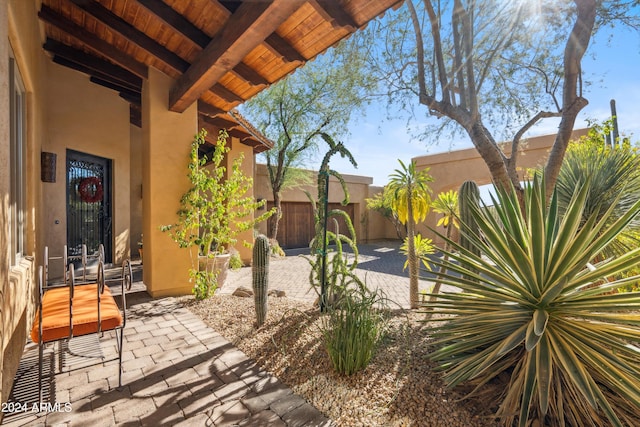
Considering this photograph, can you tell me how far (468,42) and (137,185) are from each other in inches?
337

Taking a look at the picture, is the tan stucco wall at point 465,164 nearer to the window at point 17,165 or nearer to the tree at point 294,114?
the tree at point 294,114

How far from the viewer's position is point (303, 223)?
49.2 ft

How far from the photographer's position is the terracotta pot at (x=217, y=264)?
18.1 feet

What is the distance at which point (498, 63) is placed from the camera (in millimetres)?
6379

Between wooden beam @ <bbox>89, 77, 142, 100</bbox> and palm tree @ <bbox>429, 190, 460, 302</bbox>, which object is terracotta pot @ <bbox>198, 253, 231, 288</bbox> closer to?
palm tree @ <bbox>429, 190, 460, 302</bbox>

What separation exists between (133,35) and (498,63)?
668cm

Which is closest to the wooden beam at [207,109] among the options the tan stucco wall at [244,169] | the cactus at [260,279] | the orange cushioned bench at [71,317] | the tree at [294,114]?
the tan stucco wall at [244,169]

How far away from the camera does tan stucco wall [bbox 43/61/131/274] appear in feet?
19.3

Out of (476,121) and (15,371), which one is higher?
(476,121)

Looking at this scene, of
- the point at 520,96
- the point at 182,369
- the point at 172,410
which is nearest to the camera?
the point at 172,410

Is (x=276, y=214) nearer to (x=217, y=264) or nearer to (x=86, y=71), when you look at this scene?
(x=217, y=264)

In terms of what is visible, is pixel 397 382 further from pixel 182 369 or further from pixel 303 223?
pixel 303 223

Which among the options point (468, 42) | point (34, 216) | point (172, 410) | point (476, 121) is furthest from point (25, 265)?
point (468, 42)

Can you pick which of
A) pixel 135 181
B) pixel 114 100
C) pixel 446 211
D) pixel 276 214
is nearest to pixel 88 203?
pixel 135 181
